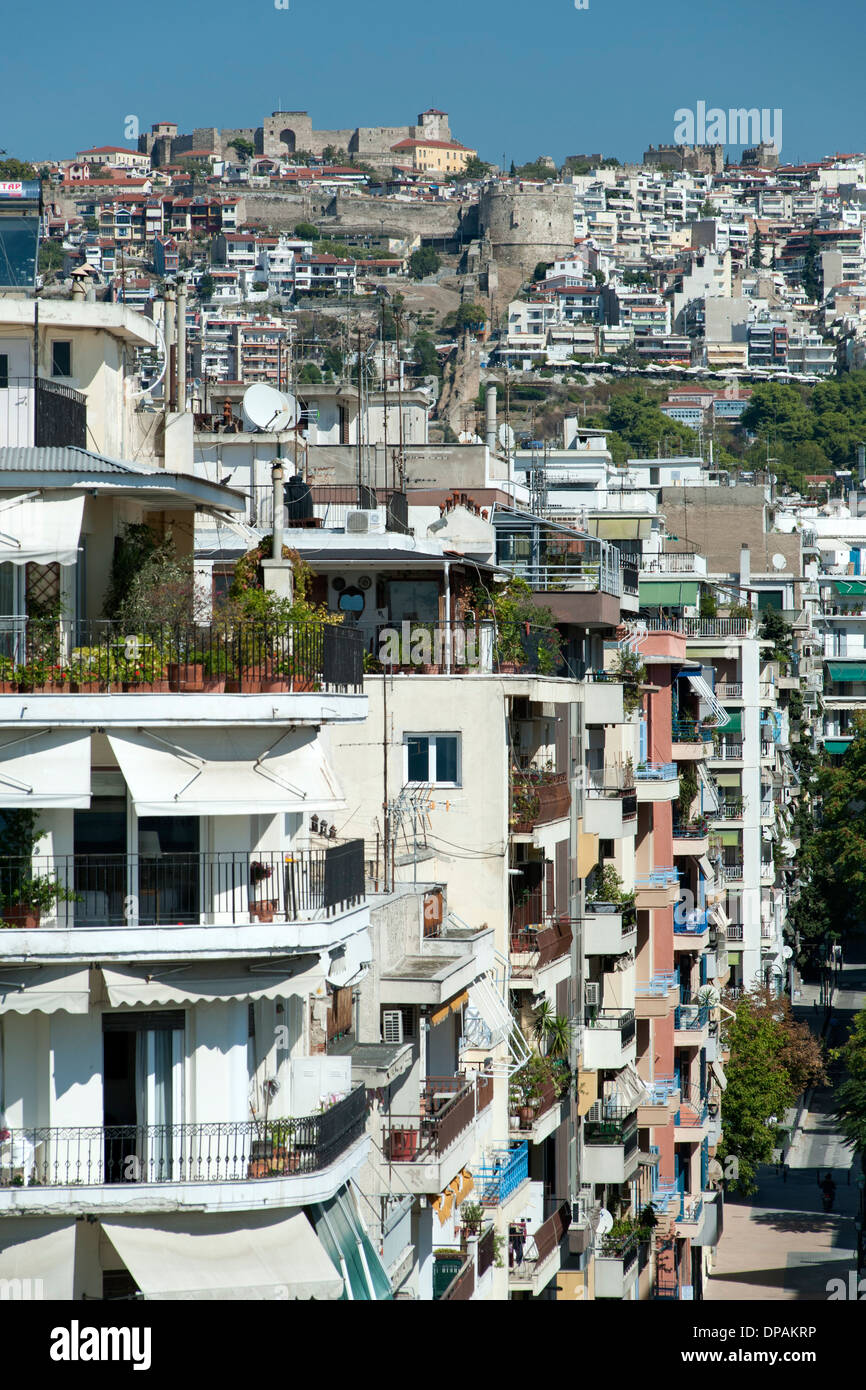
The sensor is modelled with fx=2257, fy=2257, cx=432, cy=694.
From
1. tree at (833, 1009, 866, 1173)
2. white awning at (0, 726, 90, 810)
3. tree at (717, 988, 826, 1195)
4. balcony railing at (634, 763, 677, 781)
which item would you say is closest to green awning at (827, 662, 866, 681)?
tree at (717, 988, 826, 1195)

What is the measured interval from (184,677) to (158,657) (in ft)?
0.88

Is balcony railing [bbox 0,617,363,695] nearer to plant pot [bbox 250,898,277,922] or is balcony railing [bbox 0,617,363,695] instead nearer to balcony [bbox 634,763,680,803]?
plant pot [bbox 250,898,277,922]

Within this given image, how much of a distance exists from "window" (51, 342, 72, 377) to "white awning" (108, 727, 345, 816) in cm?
449

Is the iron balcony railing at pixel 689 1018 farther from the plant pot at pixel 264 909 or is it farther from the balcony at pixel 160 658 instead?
the balcony at pixel 160 658

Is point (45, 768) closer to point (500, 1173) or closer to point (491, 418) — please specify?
point (500, 1173)

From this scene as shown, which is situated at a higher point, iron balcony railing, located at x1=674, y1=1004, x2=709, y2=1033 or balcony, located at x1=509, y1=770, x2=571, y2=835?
balcony, located at x1=509, y1=770, x2=571, y2=835

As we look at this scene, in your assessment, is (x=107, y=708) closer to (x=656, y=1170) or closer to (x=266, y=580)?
(x=266, y=580)

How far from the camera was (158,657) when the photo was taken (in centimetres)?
1853

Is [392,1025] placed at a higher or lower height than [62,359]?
Result: lower

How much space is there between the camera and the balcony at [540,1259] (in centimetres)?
3038

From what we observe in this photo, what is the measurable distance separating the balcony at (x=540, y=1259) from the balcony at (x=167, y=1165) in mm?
12213

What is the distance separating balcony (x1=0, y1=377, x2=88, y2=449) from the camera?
1977 cm

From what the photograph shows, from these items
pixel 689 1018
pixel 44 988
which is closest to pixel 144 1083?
pixel 44 988
